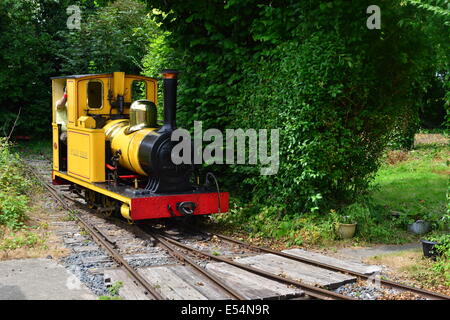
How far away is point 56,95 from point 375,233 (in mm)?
8133

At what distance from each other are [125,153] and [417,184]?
26.7 feet

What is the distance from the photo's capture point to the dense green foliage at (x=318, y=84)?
842 cm

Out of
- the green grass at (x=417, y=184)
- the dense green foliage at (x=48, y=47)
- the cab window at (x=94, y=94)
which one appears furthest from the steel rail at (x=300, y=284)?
the dense green foliage at (x=48, y=47)

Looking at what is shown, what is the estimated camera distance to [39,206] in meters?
11.4

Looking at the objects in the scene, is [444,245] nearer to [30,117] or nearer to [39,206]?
[39,206]

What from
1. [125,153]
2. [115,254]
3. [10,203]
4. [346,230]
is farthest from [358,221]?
[10,203]

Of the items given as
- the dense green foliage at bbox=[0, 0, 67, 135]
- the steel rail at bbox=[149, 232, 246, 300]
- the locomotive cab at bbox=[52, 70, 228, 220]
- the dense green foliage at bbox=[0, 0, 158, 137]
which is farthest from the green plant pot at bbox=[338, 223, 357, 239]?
the dense green foliage at bbox=[0, 0, 67, 135]

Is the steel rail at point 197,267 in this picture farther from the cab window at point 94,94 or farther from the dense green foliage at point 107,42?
the dense green foliage at point 107,42

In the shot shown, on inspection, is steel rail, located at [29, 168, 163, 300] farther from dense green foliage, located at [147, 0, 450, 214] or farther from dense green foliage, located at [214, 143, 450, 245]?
dense green foliage, located at [147, 0, 450, 214]

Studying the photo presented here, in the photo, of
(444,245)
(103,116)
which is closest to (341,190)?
(444,245)

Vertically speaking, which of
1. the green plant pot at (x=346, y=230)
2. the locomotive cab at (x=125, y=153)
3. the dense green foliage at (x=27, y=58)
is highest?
the dense green foliage at (x=27, y=58)

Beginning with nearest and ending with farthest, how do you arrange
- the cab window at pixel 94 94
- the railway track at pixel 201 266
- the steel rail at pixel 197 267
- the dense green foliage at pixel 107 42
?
the steel rail at pixel 197 267 → the railway track at pixel 201 266 → the cab window at pixel 94 94 → the dense green foliage at pixel 107 42

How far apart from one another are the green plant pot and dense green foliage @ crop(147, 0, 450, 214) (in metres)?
0.58

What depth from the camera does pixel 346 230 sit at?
8594 millimetres
